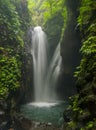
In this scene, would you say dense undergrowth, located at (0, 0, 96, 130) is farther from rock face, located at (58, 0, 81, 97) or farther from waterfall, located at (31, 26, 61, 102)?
waterfall, located at (31, 26, 61, 102)

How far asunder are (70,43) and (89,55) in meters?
8.08

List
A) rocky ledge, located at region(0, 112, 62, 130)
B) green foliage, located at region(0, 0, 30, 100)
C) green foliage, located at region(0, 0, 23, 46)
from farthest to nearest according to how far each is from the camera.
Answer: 1. green foliage, located at region(0, 0, 23, 46)
2. green foliage, located at region(0, 0, 30, 100)
3. rocky ledge, located at region(0, 112, 62, 130)

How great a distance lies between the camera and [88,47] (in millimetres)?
8602

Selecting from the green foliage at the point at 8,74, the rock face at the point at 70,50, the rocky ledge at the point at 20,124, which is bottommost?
the rocky ledge at the point at 20,124

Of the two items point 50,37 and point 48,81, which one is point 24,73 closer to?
point 48,81

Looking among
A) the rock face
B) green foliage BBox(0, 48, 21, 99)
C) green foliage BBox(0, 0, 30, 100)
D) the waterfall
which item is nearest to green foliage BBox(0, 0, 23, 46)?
green foliage BBox(0, 0, 30, 100)

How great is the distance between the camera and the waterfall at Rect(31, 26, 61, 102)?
64.6 ft

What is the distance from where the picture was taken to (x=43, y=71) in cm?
2092

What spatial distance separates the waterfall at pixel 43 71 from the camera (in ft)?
64.6

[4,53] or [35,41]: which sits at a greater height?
[35,41]

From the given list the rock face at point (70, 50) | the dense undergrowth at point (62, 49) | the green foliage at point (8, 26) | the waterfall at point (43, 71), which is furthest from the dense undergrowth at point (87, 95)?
the waterfall at point (43, 71)

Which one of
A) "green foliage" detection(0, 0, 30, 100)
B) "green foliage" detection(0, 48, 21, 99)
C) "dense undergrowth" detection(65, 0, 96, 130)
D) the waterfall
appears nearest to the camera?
"dense undergrowth" detection(65, 0, 96, 130)

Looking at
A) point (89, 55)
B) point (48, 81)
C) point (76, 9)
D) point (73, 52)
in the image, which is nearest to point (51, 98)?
point (48, 81)

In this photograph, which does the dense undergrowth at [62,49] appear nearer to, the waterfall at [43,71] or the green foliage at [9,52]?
the green foliage at [9,52]
